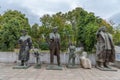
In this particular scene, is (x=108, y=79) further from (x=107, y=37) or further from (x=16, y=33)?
(x=16, y=33)

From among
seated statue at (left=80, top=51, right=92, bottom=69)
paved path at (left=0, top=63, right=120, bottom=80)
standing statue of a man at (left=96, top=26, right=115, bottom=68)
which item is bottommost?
paved path at (left=0, top=63, right=120, bottom=80)

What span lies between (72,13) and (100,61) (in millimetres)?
20175

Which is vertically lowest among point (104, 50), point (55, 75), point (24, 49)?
point (55, 75)

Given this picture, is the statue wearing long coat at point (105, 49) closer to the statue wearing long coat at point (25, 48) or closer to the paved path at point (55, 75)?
the paved path at point (55, 75)

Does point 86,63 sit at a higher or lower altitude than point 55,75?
higher

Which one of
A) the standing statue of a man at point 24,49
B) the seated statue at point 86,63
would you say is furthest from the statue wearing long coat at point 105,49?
the standing statue of a man at point 24,49

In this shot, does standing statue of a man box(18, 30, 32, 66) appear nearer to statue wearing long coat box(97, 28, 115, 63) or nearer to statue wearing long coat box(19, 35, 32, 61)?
statue wearing long coat box(19, 35, 32, 61)

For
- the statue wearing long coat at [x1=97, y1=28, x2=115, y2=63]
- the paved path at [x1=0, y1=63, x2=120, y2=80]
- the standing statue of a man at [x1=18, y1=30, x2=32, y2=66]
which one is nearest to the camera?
the paved path at [x1=0, y1=63, x2=120, y2=80]

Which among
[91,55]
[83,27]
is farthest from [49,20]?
[91,55]

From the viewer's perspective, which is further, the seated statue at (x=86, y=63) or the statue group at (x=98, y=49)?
the seated statue at (x=86, y=63)

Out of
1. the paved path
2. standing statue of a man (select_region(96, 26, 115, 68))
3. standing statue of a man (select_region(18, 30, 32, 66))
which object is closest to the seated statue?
standing statue of a man (select_region(96, 26, 115, 68))

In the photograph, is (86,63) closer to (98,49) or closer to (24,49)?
(98,49)

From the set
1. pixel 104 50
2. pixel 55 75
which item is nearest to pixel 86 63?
pixel 104 50

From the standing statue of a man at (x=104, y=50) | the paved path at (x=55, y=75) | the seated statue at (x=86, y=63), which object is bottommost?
the paved path at (x=55, y=75)
